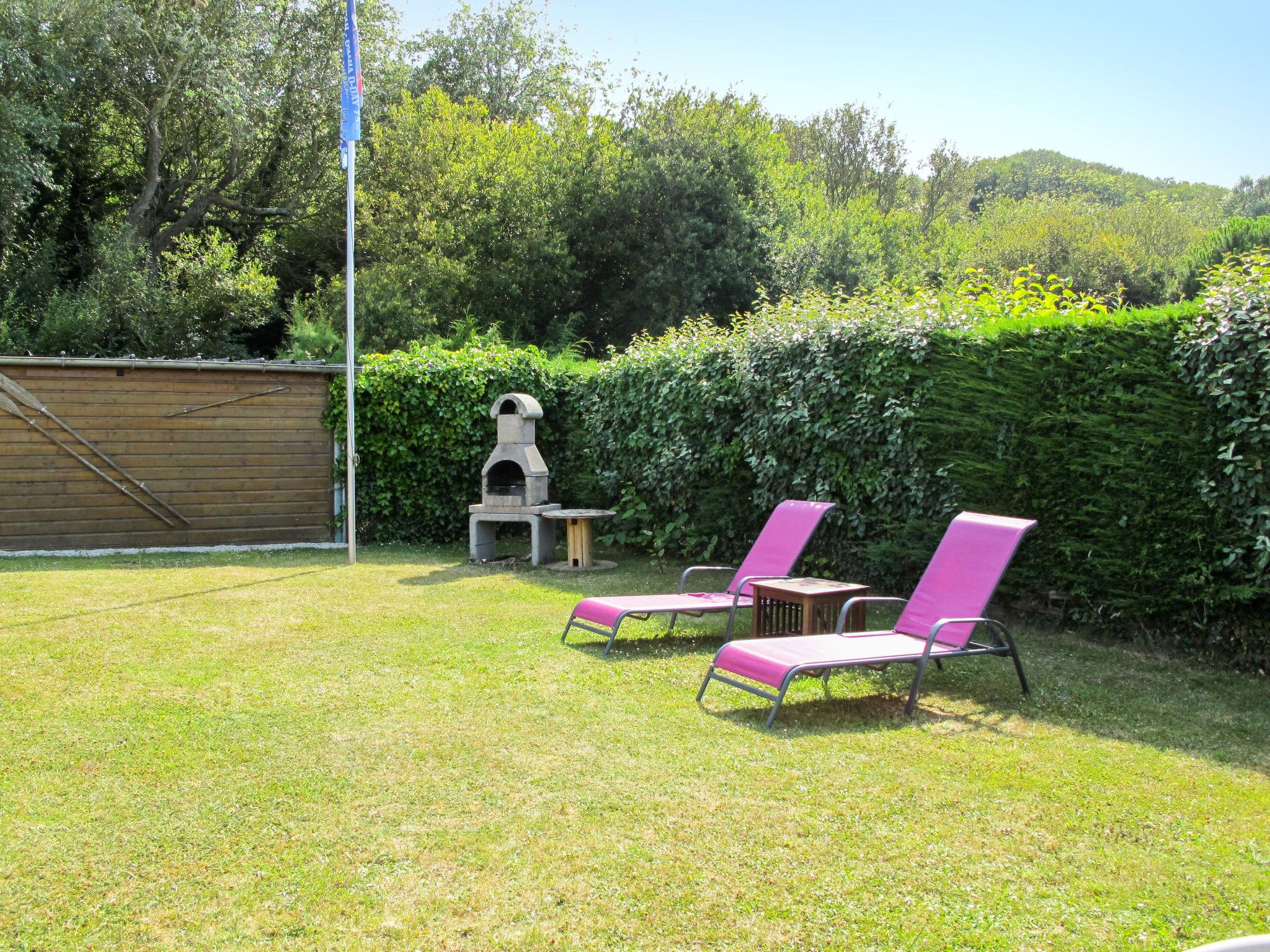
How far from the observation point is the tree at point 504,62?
101 feet

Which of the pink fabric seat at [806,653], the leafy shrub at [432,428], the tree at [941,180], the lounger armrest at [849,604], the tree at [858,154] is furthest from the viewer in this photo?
the tree at [941,180]

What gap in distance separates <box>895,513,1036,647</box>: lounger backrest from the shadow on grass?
21.4 ft

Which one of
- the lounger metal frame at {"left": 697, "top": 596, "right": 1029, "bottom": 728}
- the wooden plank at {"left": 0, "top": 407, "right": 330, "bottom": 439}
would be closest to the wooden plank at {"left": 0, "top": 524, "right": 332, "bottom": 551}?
the wooden plank at {"left": 0, "top": 407, "right": 330, "bottom": 439}

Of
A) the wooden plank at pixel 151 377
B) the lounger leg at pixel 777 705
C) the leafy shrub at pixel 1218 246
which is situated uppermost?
the leafy shrub at pixel 1218 246

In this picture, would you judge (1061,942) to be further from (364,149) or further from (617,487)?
(364,149)

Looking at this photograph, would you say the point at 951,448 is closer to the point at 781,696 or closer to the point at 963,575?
the point at 963,575

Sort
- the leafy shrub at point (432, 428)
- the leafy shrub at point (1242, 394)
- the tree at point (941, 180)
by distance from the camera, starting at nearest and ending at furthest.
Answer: the leafy shrub at point (1242, 394) < the leafy shrub at point (432, 428) < the tree at point (941, 180)

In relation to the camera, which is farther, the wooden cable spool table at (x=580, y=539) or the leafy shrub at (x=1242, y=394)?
the wooden cable spool table at (x=580, y=539)

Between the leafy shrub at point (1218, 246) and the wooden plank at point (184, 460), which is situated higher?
the leafy shrub at point (1218, 246)

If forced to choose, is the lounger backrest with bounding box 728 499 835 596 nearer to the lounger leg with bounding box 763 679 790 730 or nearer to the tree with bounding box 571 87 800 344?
the lounger leg with bounding box 763 679 790 730

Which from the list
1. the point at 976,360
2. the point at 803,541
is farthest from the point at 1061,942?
the point at 976,360

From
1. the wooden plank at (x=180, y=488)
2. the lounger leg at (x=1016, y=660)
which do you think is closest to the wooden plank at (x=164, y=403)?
the wooden plank at (x=180, y=488)

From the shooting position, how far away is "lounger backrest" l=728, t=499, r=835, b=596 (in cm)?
752

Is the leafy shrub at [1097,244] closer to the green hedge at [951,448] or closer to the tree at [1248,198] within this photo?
the tree at [1248,198]
